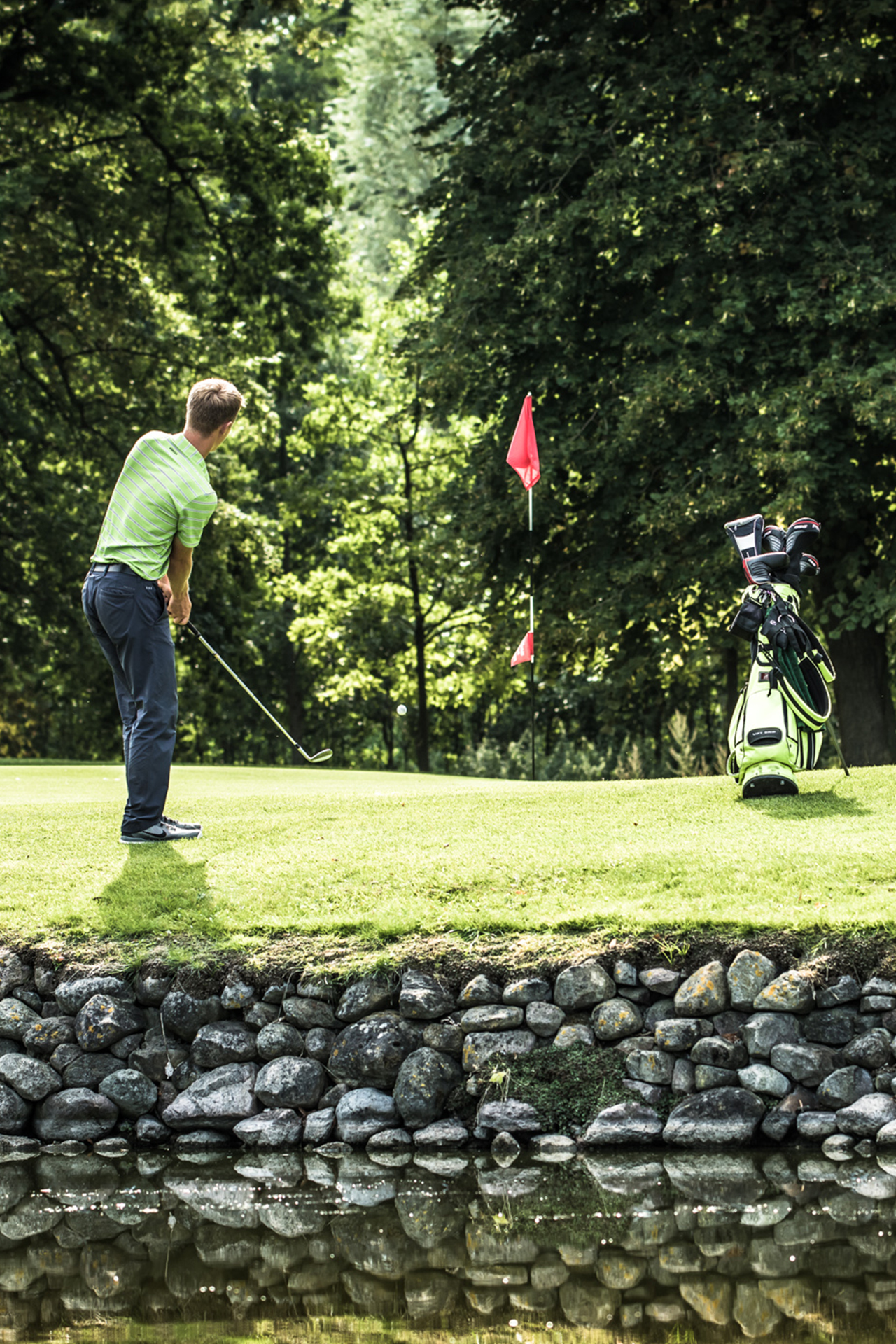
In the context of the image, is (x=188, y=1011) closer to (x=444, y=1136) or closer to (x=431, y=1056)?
(x=431, y=1056)

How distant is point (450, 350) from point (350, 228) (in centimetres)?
2525

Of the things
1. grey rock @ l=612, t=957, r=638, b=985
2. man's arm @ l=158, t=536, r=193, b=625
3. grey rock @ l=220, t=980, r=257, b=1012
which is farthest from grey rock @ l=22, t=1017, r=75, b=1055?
grey rock @ l=612, t=957, r=638, b=985

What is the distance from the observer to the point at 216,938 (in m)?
6.08

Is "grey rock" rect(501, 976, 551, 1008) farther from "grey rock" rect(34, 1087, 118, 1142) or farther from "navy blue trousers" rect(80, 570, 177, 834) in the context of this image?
"navy blue trousers" rect(80, 570, 177, 834)

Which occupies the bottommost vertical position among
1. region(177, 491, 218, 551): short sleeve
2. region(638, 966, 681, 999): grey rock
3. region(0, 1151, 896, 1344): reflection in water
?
region(0, 1151, 896, 1344): reflection in water

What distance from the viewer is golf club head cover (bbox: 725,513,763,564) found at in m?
8.68

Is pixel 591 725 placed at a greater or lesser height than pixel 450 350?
lesser

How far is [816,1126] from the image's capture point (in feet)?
17.4

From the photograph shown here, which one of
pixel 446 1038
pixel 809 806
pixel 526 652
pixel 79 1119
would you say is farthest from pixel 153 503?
pixel 526 652

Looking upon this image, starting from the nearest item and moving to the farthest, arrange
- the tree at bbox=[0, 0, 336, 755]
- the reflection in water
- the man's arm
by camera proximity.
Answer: the reflection in water, the man's arm, the tree at bbox=[0, 0, 336, 755]

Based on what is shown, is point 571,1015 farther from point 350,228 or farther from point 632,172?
point 350,228

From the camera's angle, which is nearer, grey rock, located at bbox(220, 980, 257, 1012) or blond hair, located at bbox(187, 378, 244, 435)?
grey rock, located at bbox(220, 980, 257, 1012)

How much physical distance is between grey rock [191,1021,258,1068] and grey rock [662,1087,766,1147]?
6.06 feet

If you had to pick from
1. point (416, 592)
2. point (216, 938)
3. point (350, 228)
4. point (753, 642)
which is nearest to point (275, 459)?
point (416, 592)
